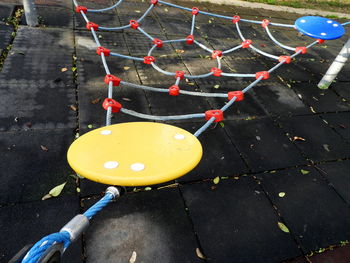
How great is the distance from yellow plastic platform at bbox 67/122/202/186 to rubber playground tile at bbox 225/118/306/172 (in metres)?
1.45

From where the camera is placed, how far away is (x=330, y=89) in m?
4.70

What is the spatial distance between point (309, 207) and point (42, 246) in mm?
2562

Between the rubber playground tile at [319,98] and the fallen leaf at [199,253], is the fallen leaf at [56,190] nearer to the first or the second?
the fallen leaf at [199,253]

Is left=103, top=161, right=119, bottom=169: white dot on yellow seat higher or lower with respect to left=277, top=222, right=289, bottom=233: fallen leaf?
higher

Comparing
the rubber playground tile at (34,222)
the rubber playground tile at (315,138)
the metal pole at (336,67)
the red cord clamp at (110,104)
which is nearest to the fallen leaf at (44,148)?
the rubber playground tile at (34,222)

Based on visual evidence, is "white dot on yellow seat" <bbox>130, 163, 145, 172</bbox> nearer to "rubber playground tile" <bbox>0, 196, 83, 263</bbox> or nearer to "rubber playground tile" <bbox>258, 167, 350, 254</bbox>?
"rubber playground tile" <bbox>0, 196, 83, 263</bbox>

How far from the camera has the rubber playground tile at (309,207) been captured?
2480 millimetres

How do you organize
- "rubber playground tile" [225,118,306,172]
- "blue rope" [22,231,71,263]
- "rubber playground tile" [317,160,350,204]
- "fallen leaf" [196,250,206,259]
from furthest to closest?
"rubber playground tile" [225,118,306,172]
"rubber playground tile" [317,160,350,204]
"fallen leaf" [196,250,206,259]
"blue rope" [22,231,71,263]

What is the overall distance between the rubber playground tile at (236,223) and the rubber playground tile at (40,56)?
2.54m

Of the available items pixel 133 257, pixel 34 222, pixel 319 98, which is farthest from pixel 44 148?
pixel 319 98

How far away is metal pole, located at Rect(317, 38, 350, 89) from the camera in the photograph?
14.0 feet

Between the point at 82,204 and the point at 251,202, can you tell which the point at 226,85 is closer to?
the point at 251,202

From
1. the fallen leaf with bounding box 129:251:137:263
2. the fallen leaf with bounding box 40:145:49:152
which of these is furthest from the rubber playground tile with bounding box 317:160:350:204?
the fallen leaf with bounding box 40:145:49:152

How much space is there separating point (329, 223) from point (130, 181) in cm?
221
